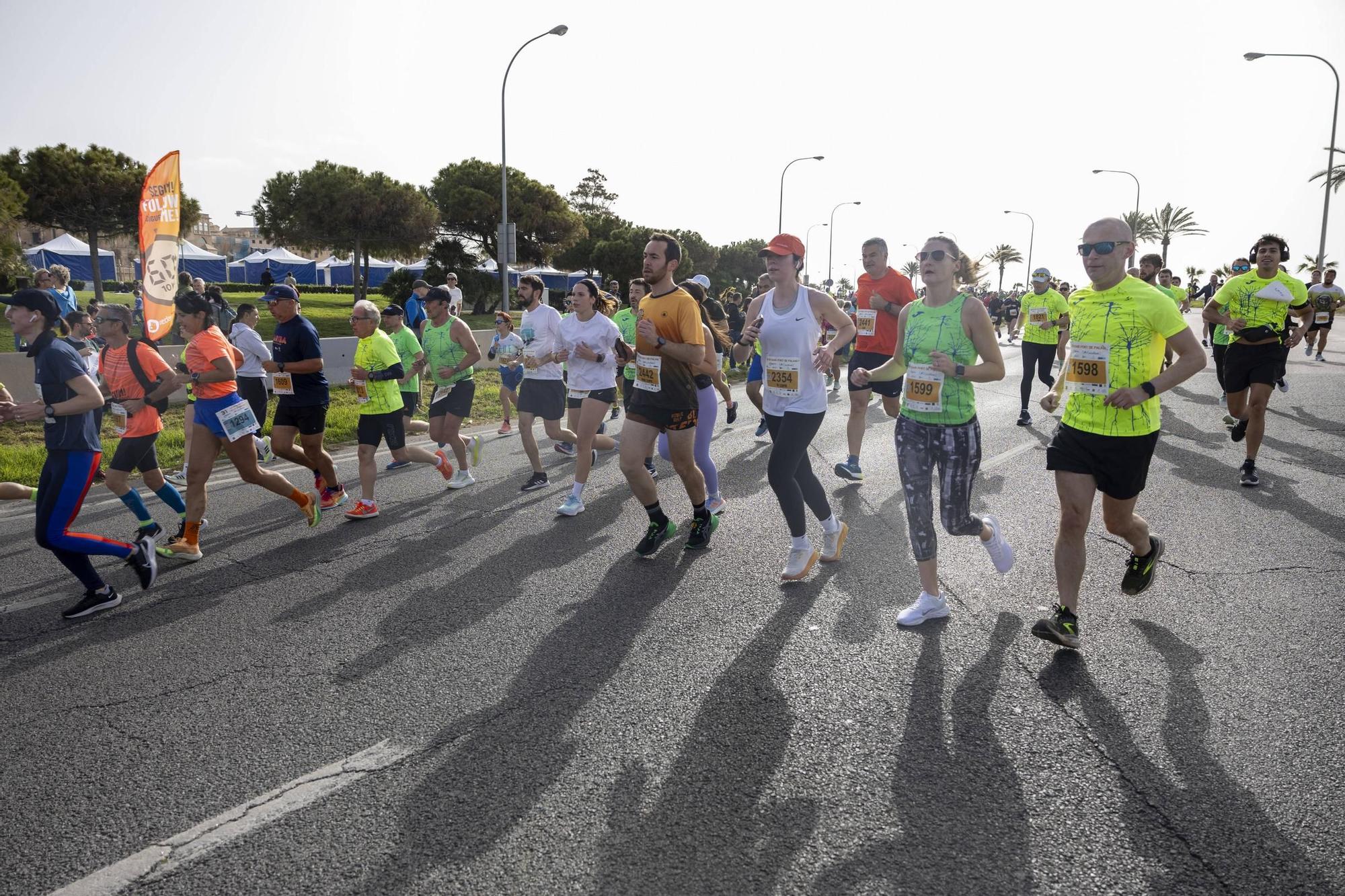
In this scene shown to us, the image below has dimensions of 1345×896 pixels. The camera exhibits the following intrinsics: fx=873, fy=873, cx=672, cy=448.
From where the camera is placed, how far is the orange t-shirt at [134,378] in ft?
18.8

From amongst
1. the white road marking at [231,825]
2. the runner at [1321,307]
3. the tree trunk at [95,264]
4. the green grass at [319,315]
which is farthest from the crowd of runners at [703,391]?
the tree trunk at [95,264]

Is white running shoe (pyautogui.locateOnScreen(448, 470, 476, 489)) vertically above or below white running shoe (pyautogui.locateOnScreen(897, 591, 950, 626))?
below

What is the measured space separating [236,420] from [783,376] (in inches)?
143

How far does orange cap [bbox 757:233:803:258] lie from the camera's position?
16.3 ft

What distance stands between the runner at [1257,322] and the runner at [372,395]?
7.06m

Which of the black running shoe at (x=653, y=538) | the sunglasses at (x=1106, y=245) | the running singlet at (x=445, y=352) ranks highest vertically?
the sunglasses at (x=1106, y=245)

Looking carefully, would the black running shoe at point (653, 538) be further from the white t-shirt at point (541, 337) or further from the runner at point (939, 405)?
the white t-shirt at point (541, 337)

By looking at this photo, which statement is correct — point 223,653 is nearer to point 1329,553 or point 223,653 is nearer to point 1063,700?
point 1063,700

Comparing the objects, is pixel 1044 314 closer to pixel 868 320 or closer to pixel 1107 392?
pixel 868 320

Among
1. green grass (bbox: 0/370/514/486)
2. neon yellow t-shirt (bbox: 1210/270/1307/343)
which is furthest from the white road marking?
neon yellow t-shirt (bbox: 1210/270/1307/343)

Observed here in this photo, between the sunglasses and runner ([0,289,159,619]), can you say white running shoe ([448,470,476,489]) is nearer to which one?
runner ([0,289,159,619])

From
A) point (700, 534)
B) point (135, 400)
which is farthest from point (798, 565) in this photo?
point (135, 400)

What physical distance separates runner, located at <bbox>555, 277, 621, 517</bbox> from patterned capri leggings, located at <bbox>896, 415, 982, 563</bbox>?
3.02m

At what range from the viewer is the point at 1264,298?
7.56 meters
